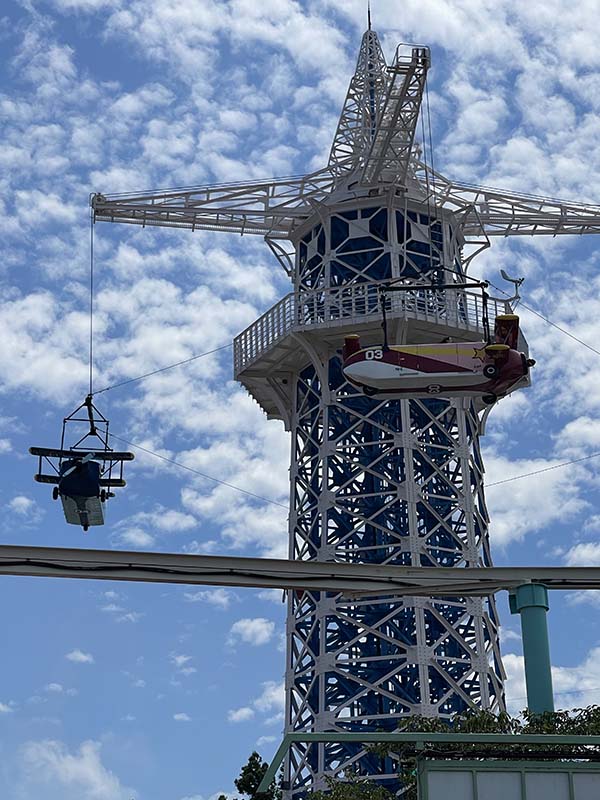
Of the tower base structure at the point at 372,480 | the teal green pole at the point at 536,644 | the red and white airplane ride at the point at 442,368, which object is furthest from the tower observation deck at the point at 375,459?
the teal green pole at the point at 536,644

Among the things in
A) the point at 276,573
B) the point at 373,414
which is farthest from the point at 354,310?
the point at 276,573

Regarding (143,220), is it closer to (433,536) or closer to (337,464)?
(337,464)

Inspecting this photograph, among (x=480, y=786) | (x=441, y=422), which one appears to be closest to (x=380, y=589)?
(x=480, y=786)

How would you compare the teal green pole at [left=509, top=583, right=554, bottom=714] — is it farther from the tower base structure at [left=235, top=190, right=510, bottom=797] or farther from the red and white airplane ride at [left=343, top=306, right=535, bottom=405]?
the tower base structure at [left=235, top=190, right=510, bottom=797]

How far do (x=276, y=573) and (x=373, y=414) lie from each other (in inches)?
920

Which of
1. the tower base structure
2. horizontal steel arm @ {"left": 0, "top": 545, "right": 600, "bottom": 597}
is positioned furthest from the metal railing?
horizontal steel arm @ {"left": 0, "top": 545, "right": 600, "bottom": 597}

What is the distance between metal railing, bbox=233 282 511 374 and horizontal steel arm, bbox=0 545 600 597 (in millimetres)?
22511

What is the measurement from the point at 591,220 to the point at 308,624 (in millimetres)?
22248

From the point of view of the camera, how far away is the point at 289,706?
58.9m

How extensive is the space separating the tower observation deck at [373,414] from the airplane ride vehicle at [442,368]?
961 cm

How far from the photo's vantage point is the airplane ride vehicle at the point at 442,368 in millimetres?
47594

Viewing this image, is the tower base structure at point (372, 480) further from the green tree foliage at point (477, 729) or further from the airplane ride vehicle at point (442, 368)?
the green tree foliage at point (477, 729)

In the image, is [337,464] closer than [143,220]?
Yes

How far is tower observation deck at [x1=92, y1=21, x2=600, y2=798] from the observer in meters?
57.6
